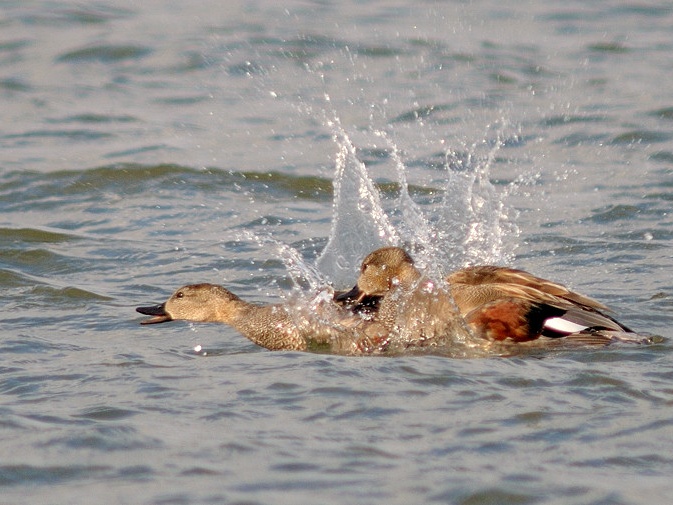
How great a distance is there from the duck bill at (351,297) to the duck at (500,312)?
0.56 ft

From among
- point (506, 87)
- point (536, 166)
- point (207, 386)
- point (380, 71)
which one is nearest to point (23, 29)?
point (380, 71)

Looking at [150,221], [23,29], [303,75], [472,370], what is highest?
[23,29]

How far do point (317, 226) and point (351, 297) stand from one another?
243 cm

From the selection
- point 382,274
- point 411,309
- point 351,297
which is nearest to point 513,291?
point 411,309

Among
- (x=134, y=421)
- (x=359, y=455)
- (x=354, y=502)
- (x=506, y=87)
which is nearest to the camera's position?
(x=354, y=502)

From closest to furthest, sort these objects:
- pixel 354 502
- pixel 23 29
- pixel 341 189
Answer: pixel 354 502 < pixel 341 189 < pixel 23 29

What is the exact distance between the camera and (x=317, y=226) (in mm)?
9219

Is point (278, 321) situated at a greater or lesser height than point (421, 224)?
lesser

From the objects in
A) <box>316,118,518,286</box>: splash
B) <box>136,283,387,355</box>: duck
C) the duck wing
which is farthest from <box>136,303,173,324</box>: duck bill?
the duck wing

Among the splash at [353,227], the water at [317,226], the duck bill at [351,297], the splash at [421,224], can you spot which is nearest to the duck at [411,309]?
the duck bill at [351,297]

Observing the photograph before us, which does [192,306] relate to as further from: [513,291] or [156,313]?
[513,291]

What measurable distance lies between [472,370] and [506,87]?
859cm

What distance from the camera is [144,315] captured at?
22.6 feet

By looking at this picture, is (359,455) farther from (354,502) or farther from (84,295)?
(84,295)
